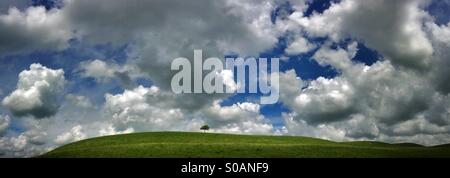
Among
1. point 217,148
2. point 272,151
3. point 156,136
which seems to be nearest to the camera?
point 272,151

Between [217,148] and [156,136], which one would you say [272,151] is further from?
[156,136]
